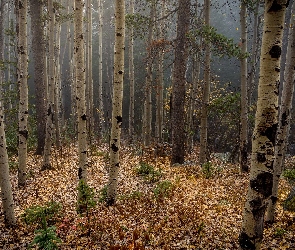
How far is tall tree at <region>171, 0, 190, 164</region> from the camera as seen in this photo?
1070 cm

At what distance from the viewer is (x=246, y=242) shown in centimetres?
351

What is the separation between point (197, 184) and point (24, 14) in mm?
7387

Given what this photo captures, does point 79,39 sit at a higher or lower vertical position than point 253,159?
higher

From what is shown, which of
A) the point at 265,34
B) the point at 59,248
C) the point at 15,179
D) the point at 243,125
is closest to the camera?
the point at 265,34

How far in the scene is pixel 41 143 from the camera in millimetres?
13422

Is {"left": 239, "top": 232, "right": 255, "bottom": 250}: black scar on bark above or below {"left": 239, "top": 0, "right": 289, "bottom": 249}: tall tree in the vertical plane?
below

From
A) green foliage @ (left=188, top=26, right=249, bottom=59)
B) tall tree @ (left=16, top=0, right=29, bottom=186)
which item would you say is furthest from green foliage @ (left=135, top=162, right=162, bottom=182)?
green foliage @ (left=188, top=26, right=249, bottom=59)

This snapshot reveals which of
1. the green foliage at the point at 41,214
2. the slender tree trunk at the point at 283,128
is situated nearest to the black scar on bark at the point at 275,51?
the slender tree trunk at the point at 283,128

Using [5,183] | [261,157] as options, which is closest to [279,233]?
[261,157]

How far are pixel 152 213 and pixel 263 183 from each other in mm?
3795

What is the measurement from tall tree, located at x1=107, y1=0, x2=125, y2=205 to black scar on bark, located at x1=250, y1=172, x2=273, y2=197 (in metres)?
3.87

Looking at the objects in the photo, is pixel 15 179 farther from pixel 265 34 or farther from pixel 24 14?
pixel 265 34

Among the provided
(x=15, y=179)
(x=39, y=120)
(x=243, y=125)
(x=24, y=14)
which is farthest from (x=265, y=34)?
(x=39, y=120)

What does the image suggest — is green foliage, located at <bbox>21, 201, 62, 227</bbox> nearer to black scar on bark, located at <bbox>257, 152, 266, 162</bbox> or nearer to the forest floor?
the forest floor
